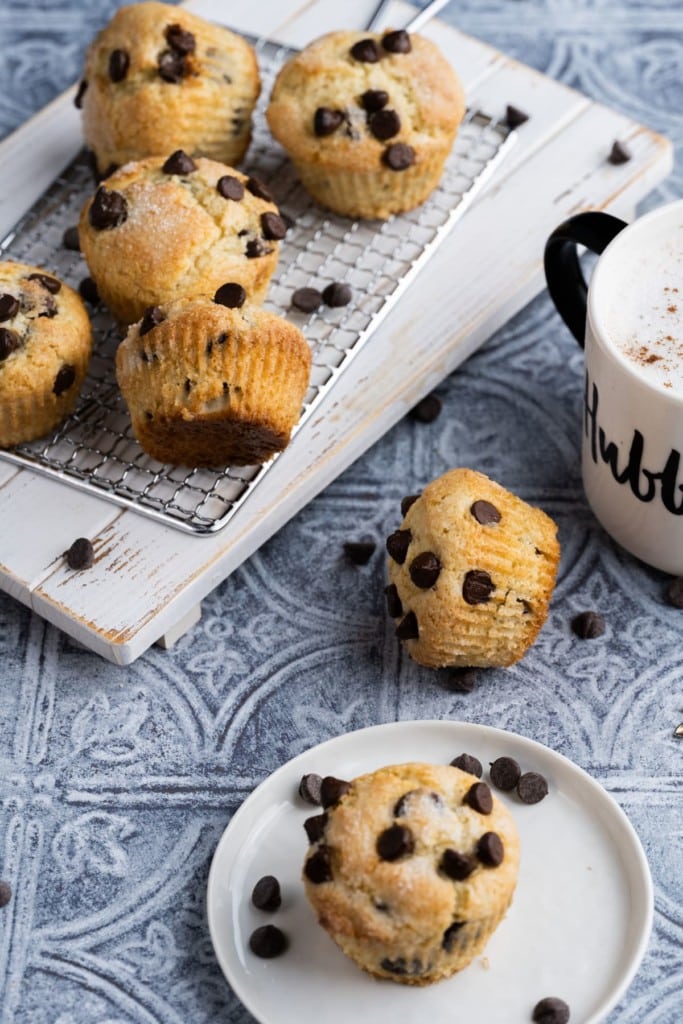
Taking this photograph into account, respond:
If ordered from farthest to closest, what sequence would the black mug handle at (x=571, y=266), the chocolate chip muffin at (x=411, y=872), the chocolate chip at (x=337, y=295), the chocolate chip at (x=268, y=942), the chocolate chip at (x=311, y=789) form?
1. the chocolate chip at (x=337, y=295)
2. the black mug handle at (x=571, y=266)
3. the chocolate chip at (x=311, y=789)
4. the chocolate chip at (x=268, y=942)
5. the chocolate chip muffin at (x=411, y=872)

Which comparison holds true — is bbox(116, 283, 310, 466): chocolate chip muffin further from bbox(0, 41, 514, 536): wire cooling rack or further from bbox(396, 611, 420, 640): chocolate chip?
bbox(396, 611, 420, 640): chocolate chip

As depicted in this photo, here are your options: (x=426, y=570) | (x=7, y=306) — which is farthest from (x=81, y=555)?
(x=426, y=570)

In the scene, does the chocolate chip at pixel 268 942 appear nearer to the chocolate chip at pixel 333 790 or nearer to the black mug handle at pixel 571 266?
the chocolate chip at pixel 333 790

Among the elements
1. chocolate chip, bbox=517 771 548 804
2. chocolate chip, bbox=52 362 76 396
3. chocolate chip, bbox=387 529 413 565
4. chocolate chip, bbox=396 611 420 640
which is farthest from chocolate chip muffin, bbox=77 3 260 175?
chocolate chip, bbox=517 771 548 804

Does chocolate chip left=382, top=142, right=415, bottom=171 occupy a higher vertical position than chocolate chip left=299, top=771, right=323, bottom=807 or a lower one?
higher

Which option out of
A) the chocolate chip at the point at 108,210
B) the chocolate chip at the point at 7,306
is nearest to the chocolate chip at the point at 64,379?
the chocolate chip at the point at 7,306

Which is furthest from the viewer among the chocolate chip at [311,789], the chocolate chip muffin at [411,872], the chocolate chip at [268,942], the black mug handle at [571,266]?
the black mug handle at [571,266]

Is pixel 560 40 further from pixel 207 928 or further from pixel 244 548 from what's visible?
pixel 207 928

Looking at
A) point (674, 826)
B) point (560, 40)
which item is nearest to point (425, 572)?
point (674, 826)
